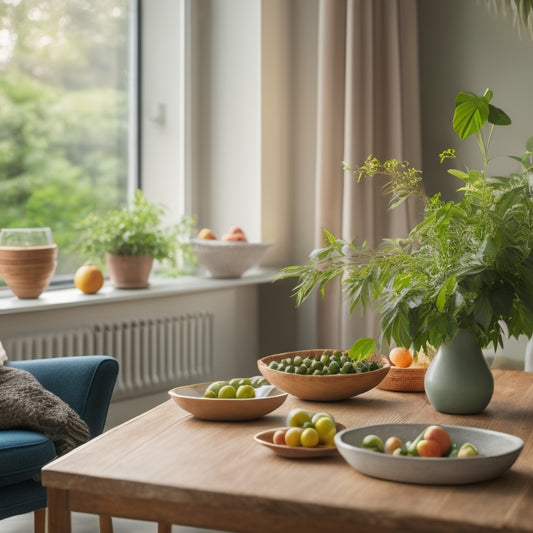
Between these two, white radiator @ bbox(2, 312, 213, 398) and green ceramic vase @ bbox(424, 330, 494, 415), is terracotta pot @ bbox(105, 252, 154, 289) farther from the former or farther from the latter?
green ceramic vase @ bbox(424, 330, 494, 415)

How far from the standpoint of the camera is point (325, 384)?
188 centimetres

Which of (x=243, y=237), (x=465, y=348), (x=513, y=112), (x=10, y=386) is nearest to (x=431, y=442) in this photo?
(x=465, y=348)

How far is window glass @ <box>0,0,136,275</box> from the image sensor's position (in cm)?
356

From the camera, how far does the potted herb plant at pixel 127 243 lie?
3580 millimetres

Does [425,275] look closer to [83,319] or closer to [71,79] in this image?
[83,319]

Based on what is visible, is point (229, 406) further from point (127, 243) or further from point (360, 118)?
point (360, 118)

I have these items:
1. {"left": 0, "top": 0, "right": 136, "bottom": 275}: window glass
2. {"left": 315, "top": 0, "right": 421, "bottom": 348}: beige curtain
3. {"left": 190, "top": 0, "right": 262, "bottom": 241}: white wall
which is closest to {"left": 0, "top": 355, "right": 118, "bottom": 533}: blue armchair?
{"left": 0, "top": 0, "right": 136, "bottom": 275}: window glass

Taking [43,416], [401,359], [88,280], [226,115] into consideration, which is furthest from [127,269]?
[401,359]

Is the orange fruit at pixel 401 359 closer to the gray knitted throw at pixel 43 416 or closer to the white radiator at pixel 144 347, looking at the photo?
the gray knitted throw at pixel 43 416

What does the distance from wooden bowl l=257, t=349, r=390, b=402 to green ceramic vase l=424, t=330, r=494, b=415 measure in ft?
0.51

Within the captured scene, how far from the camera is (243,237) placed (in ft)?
12.8

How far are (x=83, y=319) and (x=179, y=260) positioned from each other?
2.82 ft

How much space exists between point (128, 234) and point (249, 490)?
2358 millimetres

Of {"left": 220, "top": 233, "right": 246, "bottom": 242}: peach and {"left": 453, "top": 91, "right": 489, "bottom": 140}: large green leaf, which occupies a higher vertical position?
{"left": 453, "top": 91, "right": 489, "bottom": 140}: large green leaf
